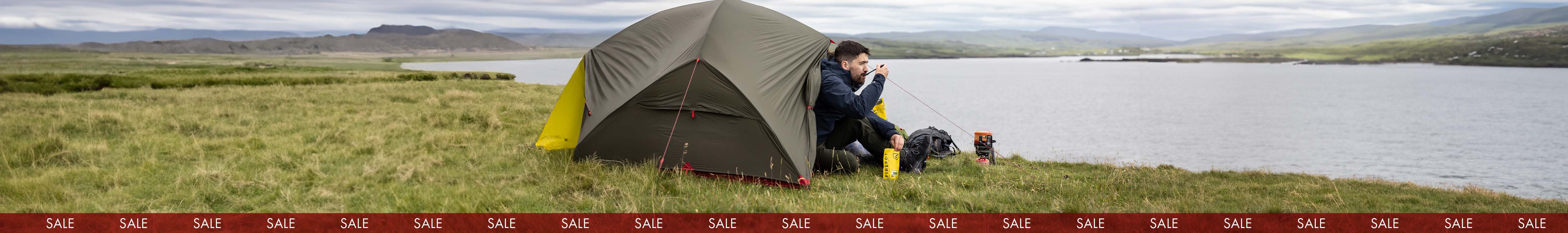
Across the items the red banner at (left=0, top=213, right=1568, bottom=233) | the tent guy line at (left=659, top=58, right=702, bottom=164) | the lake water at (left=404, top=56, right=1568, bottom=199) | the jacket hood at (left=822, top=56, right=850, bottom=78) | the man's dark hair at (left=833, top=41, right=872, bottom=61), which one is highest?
the man's dark hair at (left=833, top=41, right=872, bottom=61)

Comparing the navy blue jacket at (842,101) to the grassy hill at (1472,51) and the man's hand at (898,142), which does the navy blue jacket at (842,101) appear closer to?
the man's hand at (898,142)

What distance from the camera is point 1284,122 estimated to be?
36312 millimetres

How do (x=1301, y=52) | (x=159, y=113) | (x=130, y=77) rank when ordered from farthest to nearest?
1. (x=1301, y=52)
2. (x=130, y=77)
3. (x=159, y=113)

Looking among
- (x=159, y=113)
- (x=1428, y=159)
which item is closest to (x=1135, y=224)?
(x=159, y=113)

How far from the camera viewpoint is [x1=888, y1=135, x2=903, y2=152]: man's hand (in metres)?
8.66

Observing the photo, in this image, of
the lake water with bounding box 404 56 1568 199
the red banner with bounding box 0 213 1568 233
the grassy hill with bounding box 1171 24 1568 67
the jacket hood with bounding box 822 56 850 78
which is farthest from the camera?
the grassy hill with bounding box 1171 24 1568 67

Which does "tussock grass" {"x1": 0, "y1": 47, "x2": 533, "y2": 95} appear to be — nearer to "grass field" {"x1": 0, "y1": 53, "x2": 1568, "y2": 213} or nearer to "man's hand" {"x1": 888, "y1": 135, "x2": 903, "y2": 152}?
"grass field" {"x1": 0, "y1": 53, "x2": 1568, "y2": 213}

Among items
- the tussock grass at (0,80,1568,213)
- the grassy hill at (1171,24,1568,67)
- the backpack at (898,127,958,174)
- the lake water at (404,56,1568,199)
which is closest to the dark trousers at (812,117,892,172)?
the tussock grass at (0,80,1568,213)

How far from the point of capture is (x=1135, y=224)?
19.3 feet

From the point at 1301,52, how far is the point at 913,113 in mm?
187636

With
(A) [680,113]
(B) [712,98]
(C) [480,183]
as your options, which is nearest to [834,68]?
(B) [712,98]

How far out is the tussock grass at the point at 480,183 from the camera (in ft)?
21.2

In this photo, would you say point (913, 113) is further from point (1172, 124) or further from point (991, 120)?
point (1172, 124)

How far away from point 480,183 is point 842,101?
12.2 ft
